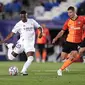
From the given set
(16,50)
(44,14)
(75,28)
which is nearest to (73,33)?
(75,28)

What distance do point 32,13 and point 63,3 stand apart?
186 cm

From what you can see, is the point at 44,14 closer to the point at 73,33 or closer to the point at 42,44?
the point at 42,44

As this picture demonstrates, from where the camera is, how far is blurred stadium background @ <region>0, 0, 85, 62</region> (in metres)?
24.6

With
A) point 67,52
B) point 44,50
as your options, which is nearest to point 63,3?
point 44,50

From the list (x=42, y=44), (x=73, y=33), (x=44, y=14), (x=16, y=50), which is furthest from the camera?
(x=44, y=14)

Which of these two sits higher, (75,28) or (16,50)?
(75,28)

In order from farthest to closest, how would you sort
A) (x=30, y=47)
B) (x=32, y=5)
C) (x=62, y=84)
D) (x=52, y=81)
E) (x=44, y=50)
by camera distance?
(x=32, y=5) → (x=44, y=50) → (x=30, y=47) → (x=52, y=81) → (x=62, y=84)

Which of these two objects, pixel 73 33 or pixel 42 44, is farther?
pixel 42 44

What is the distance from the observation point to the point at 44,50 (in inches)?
952

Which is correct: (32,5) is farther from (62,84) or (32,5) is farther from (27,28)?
(62,84)

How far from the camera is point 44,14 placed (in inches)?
985

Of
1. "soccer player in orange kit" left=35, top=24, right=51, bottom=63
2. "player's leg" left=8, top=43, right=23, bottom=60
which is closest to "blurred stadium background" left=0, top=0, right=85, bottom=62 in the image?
"soccer player in orange kit" left=35, top=24, right=51, bottom=63

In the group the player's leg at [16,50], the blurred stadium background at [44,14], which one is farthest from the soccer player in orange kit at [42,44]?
the player's leg at [16,50]

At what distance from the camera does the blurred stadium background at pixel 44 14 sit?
967 inches
